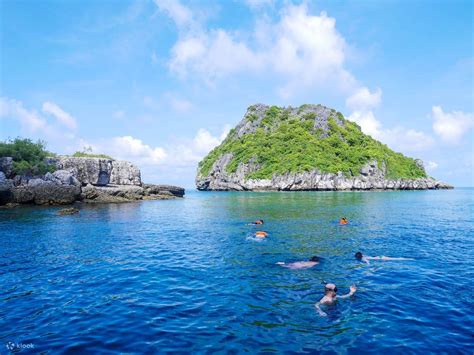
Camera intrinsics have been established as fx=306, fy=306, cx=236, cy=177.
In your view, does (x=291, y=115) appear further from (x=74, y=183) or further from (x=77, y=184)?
(x=74, y=183)

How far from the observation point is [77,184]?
167 feet

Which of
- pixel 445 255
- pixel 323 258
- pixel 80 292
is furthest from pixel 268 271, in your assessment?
pixel 445 255

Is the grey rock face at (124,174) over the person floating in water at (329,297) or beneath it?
over

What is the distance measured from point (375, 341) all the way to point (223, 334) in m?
3.97

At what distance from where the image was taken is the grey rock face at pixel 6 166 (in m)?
45.8

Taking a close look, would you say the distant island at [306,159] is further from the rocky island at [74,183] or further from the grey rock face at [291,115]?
the rocky island at [74,183]

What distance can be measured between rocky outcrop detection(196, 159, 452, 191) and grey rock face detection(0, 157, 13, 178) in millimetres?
94391

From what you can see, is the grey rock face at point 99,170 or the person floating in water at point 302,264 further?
the grey rock face at point 99,170

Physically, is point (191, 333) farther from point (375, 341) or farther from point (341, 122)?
point (341, 122)

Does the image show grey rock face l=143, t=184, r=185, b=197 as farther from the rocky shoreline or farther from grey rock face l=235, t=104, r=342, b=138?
grey rock face l=235, t=104, r=342, b=138

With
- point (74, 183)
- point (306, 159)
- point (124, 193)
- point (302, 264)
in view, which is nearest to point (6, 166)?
point (74, 183)

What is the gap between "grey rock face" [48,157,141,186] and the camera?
56.5 metres

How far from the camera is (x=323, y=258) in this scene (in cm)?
1642

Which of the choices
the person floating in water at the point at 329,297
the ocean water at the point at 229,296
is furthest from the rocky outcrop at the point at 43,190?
the person floating in water at the point at 329,297
